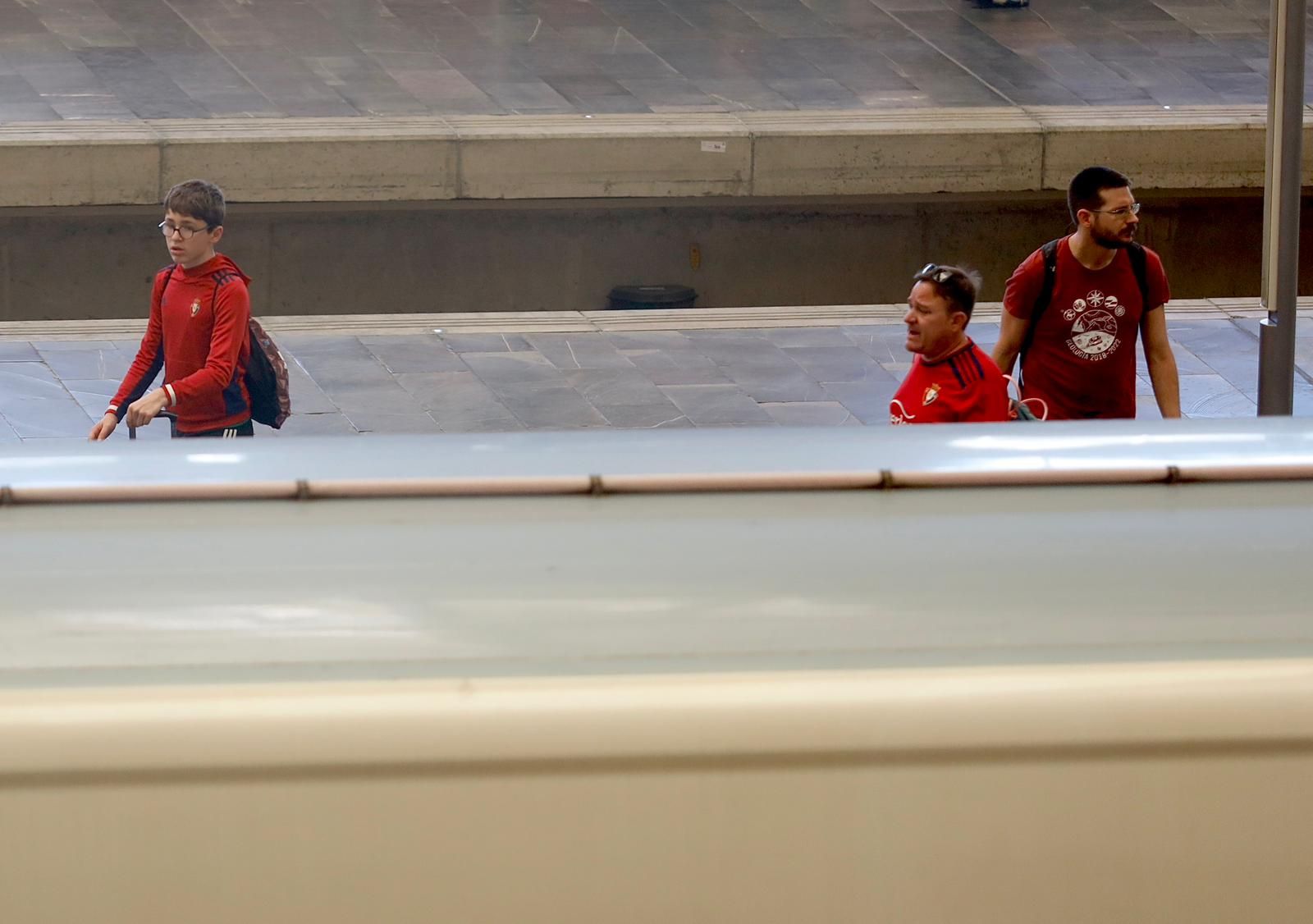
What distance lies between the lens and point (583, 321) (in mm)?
9922

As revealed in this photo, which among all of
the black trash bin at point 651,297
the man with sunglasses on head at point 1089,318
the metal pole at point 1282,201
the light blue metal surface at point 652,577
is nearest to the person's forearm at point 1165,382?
the man with sunglasses on head at point 1089,318

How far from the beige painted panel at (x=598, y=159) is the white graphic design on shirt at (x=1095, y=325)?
6181mm

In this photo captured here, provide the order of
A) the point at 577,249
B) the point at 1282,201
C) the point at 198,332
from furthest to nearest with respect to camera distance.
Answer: the point at 577,249
the point at 1282,201
the point at 198,332

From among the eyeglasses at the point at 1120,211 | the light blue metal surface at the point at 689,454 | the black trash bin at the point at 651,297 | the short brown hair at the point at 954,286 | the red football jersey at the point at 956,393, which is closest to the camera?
the light blue metal surface at the point at 689,454

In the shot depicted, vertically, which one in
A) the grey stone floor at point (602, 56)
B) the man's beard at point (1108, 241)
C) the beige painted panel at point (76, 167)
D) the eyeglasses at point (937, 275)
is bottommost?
the eyeglasses at point (937, 275)

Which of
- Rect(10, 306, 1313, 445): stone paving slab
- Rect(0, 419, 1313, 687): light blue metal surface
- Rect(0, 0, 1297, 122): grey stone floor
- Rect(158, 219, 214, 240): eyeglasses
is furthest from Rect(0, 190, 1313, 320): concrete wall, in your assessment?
Rect(0, 419, 1313, 687): light blue metal surface

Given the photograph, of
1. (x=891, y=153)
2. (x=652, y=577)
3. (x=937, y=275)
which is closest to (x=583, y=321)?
(x=891, y=153)

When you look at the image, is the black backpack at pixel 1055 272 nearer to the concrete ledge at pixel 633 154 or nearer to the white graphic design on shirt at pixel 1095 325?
the white graphic design on shirt at pixel 1095 325

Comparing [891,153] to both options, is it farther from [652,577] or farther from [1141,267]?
[652,577]

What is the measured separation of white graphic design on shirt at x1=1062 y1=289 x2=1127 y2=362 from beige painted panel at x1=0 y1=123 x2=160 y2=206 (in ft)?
23.4

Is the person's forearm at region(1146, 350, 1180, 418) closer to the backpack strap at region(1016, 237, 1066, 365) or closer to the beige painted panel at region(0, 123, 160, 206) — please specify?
the backpack strap at region(1016, 237, 1066, 365)

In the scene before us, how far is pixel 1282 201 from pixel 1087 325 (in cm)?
117

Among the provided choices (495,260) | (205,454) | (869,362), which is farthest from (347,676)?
(495,260)

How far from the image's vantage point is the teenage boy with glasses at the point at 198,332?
5230 millimetres
